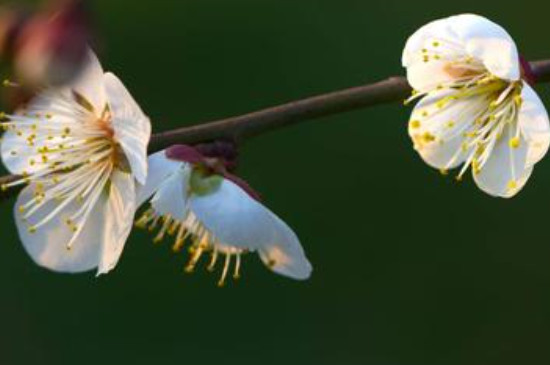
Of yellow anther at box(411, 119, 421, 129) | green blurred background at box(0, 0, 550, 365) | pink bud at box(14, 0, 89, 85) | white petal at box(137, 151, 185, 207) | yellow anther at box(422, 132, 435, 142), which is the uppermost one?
pink bud at box(14, 0, 89, 85)

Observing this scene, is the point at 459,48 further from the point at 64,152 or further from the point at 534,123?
the point at 64,152

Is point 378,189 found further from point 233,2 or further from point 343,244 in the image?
point 233,2

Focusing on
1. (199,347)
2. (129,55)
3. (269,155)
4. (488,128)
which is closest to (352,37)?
(269,155)

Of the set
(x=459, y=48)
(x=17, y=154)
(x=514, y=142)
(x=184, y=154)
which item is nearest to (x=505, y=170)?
(x=514, y=142)

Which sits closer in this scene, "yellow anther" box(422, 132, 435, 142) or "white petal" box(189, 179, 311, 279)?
"white petal" box(189, 179, 311, 279)

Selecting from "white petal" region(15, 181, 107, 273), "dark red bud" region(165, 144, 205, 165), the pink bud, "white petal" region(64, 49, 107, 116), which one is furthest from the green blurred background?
the pink bud

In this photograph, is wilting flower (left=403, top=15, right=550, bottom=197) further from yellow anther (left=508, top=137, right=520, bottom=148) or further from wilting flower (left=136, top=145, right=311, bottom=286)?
wilting flower (left=136, top=145, right=311, bottom=286)

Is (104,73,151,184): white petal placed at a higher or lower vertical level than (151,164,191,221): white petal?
higher
